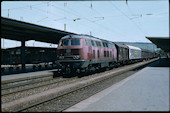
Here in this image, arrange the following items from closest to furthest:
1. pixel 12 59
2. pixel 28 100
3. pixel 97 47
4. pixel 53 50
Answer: pixel 28 100 → pixel 97 47 → pixel 12 59 → pixel 53 50

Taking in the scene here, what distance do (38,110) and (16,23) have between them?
34.5 feet

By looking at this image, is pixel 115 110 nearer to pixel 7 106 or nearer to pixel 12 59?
pixel 7 106

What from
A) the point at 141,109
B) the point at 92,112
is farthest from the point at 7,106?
the point at 141,109

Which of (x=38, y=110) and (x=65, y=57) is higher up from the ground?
(x=65, y=57)

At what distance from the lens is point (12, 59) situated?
28172mm

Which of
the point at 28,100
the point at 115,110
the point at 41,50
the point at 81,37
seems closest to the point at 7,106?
the point at 28,100

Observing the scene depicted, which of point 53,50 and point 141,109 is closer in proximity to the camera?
point 141,109

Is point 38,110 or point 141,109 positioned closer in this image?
point 141,109

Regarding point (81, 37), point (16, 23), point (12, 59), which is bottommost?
point (12, 59)

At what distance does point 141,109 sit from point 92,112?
167 centimetres

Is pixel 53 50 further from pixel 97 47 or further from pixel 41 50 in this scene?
pixel 97 47

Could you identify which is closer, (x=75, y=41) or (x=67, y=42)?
(x=75, y=41)

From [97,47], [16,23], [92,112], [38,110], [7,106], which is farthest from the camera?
[97,47]

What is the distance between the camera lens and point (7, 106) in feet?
25.2
